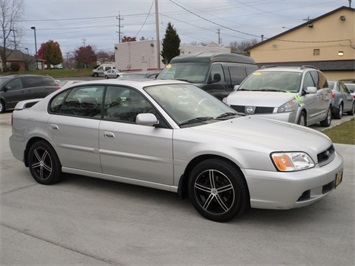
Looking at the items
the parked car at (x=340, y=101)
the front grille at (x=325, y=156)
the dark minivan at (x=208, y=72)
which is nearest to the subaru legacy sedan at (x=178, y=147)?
the front grille at (x=325, y=156)

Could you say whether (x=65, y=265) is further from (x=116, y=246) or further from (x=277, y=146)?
(x=277, y=146)

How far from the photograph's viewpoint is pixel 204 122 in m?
4.71

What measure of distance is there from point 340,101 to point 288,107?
20.6ft

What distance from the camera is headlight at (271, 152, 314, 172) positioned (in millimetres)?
3908

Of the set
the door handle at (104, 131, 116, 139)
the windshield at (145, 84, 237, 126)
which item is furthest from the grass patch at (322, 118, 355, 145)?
the door handle at (104, 131, 116, 139)

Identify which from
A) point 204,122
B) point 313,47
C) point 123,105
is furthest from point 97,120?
point 313,47

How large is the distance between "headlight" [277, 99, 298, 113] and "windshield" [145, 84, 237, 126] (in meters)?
3.01

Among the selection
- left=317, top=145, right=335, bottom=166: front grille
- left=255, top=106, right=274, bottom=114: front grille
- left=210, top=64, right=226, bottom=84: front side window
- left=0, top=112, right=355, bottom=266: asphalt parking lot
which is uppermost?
left=210, top=64, right=226, bottom=84: front side window

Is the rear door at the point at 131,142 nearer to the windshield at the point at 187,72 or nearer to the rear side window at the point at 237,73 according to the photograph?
the windshield at the point at 187,72

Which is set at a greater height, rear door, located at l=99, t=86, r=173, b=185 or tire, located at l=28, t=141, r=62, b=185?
rear door, located at l=99, t=86, r=173, b=185

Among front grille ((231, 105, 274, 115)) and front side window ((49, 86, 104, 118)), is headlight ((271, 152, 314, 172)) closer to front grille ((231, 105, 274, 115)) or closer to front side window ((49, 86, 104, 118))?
front side window ((49, 86, 104, 118))

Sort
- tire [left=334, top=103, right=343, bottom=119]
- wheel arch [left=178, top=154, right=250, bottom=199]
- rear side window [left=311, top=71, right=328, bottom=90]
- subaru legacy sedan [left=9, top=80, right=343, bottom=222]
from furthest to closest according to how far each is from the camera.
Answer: tire [left=334, top=103, right=343, bottom=119], rear side window [left=311, top=71, right=328, bottom=90], wheel arch [left=178, top=154, right=250, bottom=199], subaru legacy sedan [left=9, top=80, right=343, bottom=222]

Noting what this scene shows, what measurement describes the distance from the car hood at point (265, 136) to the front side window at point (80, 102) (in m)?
1.54

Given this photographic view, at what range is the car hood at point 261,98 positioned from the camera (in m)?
8.29
